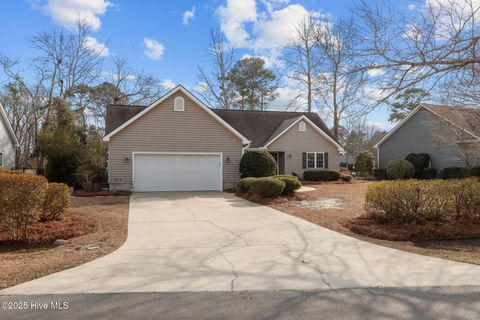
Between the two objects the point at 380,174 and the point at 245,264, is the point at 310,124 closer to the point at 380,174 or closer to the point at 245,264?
the point at 380,174

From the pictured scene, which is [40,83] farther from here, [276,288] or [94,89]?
[276,288]

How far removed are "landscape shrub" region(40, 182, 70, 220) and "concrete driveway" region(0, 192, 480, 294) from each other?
2.14 metres

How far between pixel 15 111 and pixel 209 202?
29945 mm

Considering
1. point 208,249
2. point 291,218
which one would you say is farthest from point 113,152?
point 208,249

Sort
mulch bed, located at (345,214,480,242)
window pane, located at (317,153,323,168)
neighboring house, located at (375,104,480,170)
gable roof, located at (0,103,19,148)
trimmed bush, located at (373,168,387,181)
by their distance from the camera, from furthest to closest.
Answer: trimmed bush, located at (373,168,387,181)
gable roof, located at (0,103,19,148)
window pane, located at (317,153,323,168)
neighboring house, located at (375,104,480,170)
mulch bed, located at (345,214,480,242)

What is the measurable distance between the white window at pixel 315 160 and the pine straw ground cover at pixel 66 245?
17.6 meters

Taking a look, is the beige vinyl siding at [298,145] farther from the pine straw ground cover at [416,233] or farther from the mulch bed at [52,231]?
the mulch bed at [52,231]

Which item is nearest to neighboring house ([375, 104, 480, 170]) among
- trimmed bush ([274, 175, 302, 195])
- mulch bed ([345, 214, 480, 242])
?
trimmed bush ([274, 175, 302, 195])

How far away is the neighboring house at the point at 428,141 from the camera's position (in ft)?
75.8

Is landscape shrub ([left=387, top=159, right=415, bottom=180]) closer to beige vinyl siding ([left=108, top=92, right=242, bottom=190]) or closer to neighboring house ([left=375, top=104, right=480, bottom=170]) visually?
neighboring house ([left=375, top=104, right=480, bottom=170])

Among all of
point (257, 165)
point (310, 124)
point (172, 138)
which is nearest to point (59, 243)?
point (172, 138)

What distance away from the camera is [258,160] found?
66.2ft

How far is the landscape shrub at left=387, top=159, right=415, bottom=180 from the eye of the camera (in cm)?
2727

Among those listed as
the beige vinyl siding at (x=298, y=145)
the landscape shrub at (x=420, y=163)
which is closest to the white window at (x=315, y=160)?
the beige vinyl siding at (x=298, y=145)
